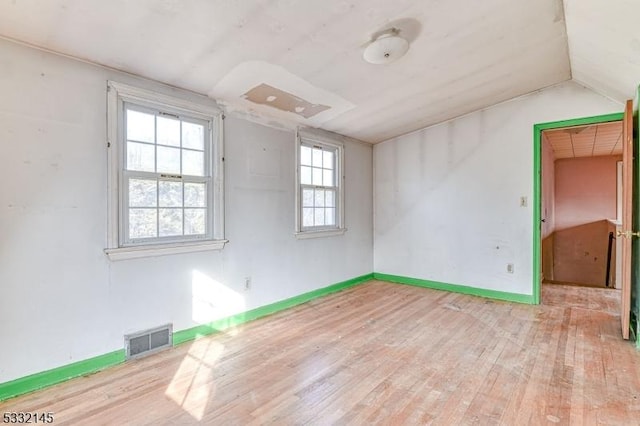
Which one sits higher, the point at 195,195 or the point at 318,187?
the point at 318,187

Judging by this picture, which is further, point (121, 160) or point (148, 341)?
point (148, 341)

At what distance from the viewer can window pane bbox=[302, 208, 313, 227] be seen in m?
4.22

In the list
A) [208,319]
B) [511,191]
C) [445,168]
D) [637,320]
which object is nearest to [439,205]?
[445,168]

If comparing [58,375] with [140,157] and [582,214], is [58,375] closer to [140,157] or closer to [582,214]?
[140,157]

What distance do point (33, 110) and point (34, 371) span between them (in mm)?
1720

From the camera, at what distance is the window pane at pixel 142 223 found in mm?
2625

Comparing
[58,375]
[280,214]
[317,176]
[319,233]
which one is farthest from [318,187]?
[58,375]

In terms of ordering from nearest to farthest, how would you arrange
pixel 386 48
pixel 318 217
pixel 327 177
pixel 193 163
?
1. pixel 386 48
2. pixel 193 163
3. pixel 318 217
4. pixel 327 177

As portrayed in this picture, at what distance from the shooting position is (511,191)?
13.6ft

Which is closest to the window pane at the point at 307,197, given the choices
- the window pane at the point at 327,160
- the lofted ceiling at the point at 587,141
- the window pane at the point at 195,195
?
the window pane at the point at 327,160

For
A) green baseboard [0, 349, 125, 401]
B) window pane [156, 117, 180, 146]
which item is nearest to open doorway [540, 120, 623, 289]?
window pane [156, 117, 180, 146]

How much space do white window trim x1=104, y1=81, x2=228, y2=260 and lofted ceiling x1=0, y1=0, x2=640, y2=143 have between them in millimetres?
158

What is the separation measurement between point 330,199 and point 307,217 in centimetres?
55

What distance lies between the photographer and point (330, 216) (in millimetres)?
4672
